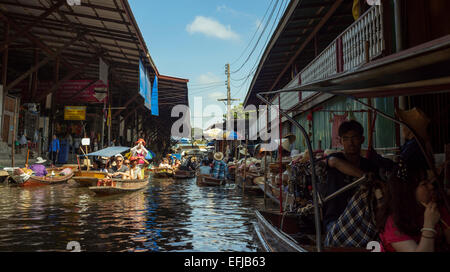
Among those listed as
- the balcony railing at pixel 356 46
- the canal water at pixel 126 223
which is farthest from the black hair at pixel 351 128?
the balcony railing at pixel 356 46

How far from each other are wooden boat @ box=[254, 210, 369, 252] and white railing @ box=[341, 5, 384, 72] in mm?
3513

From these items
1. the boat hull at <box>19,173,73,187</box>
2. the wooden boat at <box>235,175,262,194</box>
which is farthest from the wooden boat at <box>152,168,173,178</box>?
the wooden boat at <box>235,175,262,194</box>

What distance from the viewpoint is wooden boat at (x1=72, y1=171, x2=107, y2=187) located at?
13781mm

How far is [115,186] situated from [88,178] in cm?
272

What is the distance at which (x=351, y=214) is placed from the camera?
2.86m

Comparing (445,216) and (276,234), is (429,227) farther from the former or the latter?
(276,234)

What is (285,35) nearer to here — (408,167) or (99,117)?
(408,167)

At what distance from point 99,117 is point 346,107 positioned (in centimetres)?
2071

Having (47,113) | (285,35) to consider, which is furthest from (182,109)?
(285,35)

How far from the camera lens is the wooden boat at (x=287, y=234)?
331cm

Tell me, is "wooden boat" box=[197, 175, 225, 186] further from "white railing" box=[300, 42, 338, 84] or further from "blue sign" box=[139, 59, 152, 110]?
"white railing" box=[300, 42, 338, 84]

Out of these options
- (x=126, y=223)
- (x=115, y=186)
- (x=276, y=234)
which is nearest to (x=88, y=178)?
(x=115, y=186)

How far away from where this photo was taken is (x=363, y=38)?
7.88 meters

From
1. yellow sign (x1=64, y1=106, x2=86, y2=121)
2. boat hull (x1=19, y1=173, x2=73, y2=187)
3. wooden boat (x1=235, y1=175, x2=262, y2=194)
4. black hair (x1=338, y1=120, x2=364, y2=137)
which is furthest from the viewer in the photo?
yellow sign (x1=64, y1=106, x2=86, y2=121)
